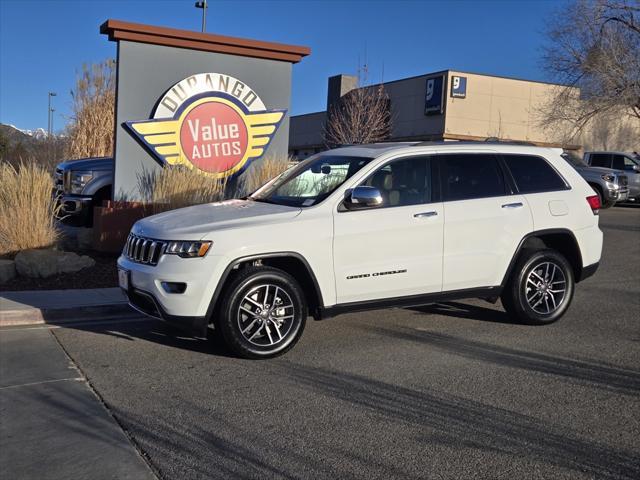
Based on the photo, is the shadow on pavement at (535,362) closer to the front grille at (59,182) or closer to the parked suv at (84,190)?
the parked suv at (84,190)

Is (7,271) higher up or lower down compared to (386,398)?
higher up

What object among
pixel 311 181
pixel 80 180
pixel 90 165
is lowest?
pixel 311 181

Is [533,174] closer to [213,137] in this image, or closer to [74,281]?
[213,137]

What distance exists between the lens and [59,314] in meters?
7.35

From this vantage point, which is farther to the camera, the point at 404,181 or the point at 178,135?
the point at 178,135

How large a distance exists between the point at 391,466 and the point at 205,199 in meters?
7.26

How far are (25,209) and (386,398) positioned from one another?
6970 millimetres

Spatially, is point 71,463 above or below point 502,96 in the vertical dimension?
below

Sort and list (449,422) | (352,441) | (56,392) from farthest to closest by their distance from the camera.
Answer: (56,392)
(449,422)
(352,441)

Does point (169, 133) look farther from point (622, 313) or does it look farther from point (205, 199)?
point (622, 313)

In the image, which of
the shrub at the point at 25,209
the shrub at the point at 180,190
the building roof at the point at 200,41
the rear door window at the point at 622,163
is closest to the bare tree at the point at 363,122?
the rear door window at the point at 622,163

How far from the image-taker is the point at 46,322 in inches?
285

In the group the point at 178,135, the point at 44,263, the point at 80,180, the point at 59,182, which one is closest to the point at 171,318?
the point at 44,263

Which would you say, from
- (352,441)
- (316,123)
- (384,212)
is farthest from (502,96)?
(352,441)
